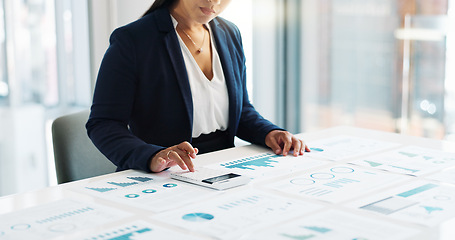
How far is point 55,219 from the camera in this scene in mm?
1253

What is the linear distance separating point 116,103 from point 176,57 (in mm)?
251

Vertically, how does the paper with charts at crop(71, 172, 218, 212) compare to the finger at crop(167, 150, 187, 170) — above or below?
below

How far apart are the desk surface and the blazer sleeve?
0.11 metres

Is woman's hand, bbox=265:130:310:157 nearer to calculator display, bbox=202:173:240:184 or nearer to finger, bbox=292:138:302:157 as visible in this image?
finger, bbox=292:138:302:157

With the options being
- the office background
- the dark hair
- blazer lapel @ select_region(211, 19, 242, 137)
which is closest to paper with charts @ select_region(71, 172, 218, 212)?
blazer lapel @ select_region(211, 19, 242, 137)

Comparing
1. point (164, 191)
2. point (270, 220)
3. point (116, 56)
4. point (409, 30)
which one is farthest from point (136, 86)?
point (409, 30)

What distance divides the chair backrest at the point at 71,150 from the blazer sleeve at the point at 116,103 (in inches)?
9.0

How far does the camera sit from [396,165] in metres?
1.73

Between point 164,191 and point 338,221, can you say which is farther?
point 164,191

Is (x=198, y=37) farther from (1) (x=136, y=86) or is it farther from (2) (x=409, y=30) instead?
(2) (x=409, y=30)

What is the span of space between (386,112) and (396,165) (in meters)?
1.92

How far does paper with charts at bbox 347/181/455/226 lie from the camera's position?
1276 millimetres

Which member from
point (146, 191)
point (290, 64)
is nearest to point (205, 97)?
point (146, 191)

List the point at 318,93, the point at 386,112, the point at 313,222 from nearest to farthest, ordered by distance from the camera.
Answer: the point at 313,222
the point at 386,112
the point at 318,93
